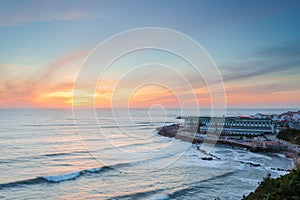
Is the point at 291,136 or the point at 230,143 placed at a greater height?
the point at 291,136

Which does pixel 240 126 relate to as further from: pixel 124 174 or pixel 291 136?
pixel 124 174

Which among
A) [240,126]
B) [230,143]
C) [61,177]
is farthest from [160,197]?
[240,126]

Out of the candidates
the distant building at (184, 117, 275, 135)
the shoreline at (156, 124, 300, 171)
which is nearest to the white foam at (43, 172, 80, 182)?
the shoreline at (156, 124, 300, 171)

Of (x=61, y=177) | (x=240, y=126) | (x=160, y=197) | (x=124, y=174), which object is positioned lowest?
(x=160, y=197)

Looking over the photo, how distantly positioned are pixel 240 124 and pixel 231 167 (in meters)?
32.6

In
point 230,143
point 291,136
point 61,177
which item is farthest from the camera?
point 230,143

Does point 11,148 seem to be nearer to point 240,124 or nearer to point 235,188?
point 235,188

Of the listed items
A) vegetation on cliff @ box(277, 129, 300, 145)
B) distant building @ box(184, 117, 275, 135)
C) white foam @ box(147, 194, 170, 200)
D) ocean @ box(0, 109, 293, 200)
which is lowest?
white foam @ box(147, 194, 170, 200)

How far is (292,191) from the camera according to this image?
402 inches

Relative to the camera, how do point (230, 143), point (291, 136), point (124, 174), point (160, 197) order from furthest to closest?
point (230, 143), point (291, 136), point (124, 174), point (160, 197)

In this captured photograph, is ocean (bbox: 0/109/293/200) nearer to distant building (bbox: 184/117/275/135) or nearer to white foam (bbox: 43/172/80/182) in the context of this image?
white foam (bbox: 43/172/80/182)

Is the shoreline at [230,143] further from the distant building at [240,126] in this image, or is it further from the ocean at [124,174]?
the distant building at [240,126]

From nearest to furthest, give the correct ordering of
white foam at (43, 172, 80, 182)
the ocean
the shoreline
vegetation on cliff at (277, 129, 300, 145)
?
1. the ocean
2. white foam at (43, 172, 80, 182)
3. the shoreline
4. vegetation on cliff at (277, 129, 300, 145)

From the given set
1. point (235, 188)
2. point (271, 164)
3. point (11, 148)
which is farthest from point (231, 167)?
point (11, 148)
